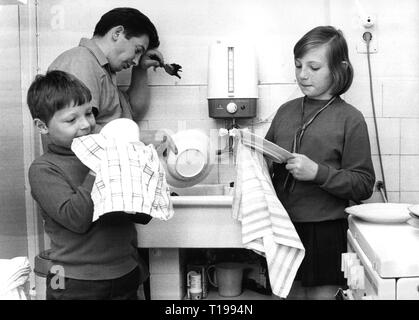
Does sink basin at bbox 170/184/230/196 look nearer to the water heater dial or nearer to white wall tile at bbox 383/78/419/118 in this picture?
the water heater dial

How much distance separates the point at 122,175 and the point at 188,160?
8.7 inches

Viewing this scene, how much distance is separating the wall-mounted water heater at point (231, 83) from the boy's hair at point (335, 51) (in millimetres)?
182

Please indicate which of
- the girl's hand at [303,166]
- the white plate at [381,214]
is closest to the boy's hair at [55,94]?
the girl's hand at [303,166]

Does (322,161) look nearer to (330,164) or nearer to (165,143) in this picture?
(330,164)

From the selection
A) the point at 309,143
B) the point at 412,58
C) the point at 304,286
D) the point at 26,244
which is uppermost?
the point at 412,58

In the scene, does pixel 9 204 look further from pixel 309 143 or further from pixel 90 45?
pixel 309 143

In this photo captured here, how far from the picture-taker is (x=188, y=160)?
0.85 meters

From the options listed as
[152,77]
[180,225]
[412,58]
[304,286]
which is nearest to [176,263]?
[180,225]

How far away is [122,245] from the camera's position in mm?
779

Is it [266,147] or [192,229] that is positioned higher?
[266,147]

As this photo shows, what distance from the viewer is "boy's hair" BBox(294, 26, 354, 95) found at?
3.00ft

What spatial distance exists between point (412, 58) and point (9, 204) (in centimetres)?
79

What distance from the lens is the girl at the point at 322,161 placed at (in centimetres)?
88

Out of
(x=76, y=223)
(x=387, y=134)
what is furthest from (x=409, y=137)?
(x=76, y=223)
